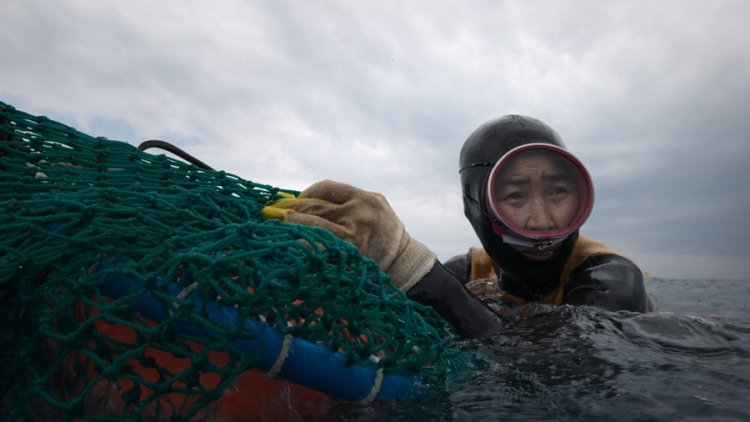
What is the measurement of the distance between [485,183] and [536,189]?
1.13ft

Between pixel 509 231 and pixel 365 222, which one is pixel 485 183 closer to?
pixel 509 231

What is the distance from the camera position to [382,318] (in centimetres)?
159

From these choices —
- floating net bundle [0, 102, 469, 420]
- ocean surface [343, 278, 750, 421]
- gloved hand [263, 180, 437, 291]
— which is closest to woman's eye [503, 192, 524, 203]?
ocean surface [343, 278, 750, 421]

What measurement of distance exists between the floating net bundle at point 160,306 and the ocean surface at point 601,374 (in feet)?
0.61

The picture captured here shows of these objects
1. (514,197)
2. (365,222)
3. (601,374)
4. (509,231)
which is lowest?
(601,374)

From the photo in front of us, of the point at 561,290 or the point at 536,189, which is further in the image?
the point at 561,290

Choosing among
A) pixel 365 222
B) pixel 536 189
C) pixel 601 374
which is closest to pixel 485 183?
pixel 536 189

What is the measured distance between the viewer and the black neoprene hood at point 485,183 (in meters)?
3.22

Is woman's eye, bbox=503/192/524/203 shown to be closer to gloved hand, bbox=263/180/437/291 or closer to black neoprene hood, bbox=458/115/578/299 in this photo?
black neoprene hood, bbox=458/115/578/299

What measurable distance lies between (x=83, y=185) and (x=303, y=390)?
120 centimetres

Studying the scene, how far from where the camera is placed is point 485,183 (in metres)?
3.27

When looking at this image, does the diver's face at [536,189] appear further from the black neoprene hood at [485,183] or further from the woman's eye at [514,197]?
the black neoprene hood at [485,183]

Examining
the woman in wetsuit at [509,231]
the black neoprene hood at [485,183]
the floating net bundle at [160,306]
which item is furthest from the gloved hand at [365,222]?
the black neoprene hood at [485,183]

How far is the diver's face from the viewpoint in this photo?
3.12m
